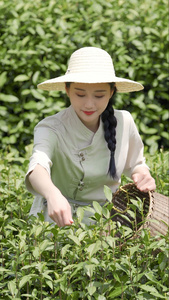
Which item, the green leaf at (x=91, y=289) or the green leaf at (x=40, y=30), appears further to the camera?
the green leaf at (x=40, y=30)

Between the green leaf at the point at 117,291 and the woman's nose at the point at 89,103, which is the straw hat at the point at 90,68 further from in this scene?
the green leaf at the point at 117,291

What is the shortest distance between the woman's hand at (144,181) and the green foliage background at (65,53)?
224 cm

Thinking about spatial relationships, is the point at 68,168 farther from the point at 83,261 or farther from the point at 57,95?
the point at 57,95

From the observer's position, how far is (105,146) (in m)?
2.76

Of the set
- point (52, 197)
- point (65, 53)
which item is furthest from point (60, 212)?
point (65, 53)

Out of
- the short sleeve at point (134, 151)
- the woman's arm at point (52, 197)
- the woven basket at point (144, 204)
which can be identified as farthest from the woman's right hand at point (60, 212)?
the short sleeve at point (134, 151)

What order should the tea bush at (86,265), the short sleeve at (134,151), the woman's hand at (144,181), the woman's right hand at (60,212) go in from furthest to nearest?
the short sleeve at (134,151)
the woman's hand at (144,181)
the woman's right hand at (60,212)
the tea bush at (86,265)

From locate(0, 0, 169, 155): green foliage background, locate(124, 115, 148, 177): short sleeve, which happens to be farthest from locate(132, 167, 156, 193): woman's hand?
locate(0, 0, 169, 155): green foliage background

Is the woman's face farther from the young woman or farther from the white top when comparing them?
the white top

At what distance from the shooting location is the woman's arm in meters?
2.03

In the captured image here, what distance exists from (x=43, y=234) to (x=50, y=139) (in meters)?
0.61

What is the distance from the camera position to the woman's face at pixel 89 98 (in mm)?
2498

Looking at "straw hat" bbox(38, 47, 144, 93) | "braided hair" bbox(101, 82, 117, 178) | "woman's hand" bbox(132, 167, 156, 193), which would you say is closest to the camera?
"straw hat" bbox(38, 47, 144, 93)

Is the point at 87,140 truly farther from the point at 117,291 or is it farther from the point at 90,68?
the point at 117,291
